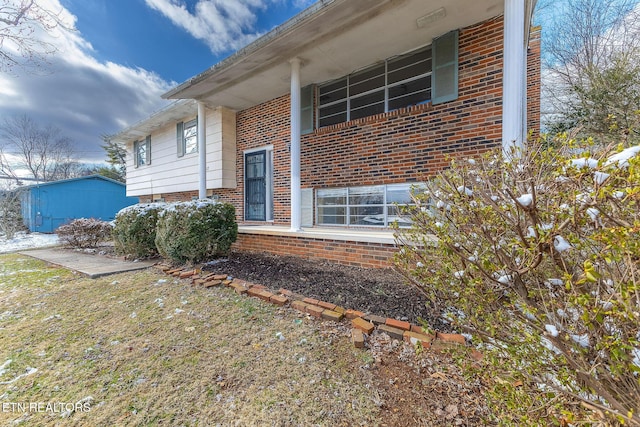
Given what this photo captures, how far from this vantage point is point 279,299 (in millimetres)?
3123

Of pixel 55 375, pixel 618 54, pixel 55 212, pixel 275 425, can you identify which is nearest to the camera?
pixel 275 425

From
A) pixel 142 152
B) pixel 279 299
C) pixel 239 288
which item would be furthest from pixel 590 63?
pixel 142 152

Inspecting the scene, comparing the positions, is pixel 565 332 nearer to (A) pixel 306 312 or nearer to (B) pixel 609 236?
(B) pixel 609 236

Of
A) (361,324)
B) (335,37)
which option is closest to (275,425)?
(361,324)

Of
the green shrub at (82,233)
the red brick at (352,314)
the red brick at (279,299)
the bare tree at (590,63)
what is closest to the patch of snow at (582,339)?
the red brick at (352,314)

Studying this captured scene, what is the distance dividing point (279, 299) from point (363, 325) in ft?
3.68

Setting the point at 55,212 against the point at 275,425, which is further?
the point at 55,212

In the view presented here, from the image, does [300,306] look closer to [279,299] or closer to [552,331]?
[279,299]

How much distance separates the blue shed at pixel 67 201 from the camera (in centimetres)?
1508

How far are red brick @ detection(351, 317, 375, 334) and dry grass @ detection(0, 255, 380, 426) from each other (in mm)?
193

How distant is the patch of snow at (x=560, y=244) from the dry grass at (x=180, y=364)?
1.31 metres

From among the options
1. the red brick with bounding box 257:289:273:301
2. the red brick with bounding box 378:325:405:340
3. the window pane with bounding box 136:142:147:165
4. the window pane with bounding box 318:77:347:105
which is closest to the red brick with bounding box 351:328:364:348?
the red brick with bounding box 378:325:405:340

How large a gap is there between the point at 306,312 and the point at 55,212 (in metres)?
20.0

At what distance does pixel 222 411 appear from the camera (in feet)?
5.23
